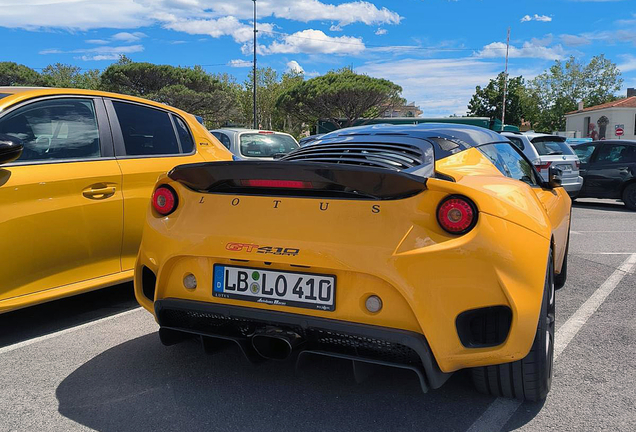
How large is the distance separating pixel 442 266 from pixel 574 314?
244 cm

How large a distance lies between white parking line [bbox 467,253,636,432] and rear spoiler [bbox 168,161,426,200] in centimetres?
110

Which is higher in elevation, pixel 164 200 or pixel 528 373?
pixel 164 200

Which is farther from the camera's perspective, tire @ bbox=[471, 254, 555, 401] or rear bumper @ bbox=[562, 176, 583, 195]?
rear bumper @ bbox=[562, 176, 583, 195]

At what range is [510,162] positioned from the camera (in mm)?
3584

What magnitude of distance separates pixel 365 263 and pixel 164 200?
1149mm

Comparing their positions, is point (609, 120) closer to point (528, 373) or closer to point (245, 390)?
point (528, 373)

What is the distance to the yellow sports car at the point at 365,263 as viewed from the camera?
222 cm

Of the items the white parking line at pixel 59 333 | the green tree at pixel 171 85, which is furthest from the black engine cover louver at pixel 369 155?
the green tree at pixel 171 85

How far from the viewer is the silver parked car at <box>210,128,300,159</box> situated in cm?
1016

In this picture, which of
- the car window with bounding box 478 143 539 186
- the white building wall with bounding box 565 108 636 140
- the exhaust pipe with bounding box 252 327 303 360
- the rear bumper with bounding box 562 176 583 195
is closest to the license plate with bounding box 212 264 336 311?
the exhaust pipe with bounding box 252 327 303 360

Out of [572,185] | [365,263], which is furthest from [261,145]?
[365,263]

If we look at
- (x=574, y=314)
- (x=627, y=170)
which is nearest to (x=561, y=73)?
(x=627, y=170)

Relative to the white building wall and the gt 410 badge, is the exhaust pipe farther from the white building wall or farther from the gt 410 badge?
the white building wall

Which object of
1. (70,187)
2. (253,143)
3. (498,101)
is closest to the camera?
(70,187)
